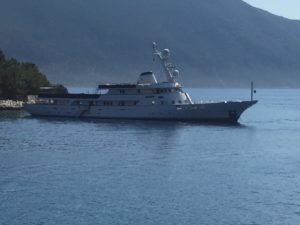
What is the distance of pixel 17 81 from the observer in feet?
278

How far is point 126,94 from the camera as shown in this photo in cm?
6391

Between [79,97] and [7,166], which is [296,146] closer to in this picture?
[7,166]

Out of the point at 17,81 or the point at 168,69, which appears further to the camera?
the point at 17,81

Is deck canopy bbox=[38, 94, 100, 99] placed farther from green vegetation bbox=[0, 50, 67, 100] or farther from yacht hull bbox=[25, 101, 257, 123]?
green vegetation bbox=[0, 50, 67, 100]

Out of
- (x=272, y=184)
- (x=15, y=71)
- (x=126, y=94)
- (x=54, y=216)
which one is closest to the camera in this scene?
(x=54, y=216)

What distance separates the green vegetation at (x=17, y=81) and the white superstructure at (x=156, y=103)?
1940 centimetres

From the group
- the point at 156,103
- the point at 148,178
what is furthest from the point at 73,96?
the point at 148,178

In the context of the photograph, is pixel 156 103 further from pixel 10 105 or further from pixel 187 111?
pixel 10 105

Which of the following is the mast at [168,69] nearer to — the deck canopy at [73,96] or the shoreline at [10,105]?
the deck canopy at [73,96]

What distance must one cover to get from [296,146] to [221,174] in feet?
52.1

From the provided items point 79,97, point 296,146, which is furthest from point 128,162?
point 79,97

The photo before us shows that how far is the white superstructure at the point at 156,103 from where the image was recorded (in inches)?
2453

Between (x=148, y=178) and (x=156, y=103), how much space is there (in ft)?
105

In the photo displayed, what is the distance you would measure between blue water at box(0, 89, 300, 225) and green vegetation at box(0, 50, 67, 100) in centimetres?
3136
